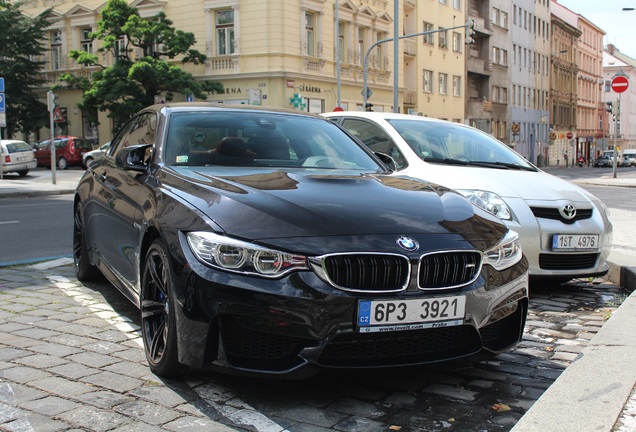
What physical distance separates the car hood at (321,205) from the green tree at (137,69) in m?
32.0

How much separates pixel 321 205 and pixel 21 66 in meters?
43.0

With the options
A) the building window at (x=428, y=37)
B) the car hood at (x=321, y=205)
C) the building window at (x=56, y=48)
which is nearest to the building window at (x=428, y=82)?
the building window at (x=428, y=37)

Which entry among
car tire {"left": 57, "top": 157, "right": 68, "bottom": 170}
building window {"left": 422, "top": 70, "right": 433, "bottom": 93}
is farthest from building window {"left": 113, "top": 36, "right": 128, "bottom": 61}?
building window {"left": 422, "top": 70, "right": 433, "bottom": 93}

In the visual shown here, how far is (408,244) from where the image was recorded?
3.58 m

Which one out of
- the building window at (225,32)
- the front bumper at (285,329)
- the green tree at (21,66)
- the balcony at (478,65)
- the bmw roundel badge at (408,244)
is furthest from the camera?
the balcony at (478,65)

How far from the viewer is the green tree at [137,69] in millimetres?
35719

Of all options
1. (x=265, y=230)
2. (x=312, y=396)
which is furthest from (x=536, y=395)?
(x=265, y=230)

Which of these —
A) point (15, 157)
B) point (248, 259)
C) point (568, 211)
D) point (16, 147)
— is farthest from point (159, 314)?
point (16, 147)

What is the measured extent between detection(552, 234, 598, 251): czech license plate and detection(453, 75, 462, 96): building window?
2027 inches

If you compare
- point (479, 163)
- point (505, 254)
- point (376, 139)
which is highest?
point (376, 139)

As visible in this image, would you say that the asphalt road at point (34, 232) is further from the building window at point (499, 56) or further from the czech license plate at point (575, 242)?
the building window at point (499, 56)

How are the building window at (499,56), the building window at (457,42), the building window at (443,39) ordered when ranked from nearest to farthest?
the building window at (443,39) < the building window at (457,42) < the building window at (499,56)

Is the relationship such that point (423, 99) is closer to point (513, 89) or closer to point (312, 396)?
point (513, 89)

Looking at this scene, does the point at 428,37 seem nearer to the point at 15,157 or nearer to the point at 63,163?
the point at 63,163
